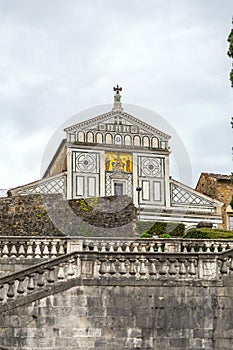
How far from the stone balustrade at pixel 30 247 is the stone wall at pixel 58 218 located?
5.23 metres

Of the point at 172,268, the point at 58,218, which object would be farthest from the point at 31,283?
the point at 58,218

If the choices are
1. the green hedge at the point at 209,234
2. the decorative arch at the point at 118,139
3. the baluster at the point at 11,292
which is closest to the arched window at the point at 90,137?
the decorative arch at the point at 118,139

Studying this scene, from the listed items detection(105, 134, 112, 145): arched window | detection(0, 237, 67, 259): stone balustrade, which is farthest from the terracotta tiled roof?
detection(0, 237, 67, 259): stone balustrade

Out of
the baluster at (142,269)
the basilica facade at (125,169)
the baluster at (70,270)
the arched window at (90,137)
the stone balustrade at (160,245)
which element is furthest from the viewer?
the arched window at (90,137)

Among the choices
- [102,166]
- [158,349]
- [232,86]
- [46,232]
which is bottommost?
[158,349]

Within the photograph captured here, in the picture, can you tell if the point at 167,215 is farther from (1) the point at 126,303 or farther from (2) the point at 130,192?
(1) the point at 126,303

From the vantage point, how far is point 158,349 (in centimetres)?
1861

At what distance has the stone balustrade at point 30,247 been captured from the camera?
77.5ft

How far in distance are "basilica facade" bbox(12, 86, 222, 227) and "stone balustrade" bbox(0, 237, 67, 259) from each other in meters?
24.5

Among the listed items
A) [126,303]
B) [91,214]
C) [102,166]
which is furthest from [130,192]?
[126,303]

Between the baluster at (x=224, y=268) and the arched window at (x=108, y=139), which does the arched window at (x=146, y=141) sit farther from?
the baluster at (x=224, y=268)

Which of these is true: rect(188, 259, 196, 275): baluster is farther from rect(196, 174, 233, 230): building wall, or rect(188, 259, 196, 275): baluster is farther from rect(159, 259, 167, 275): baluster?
rect(196, 174, 233, 230): building wall

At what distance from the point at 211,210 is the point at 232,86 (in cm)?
2864

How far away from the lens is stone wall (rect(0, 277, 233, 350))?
1820 centimetres
